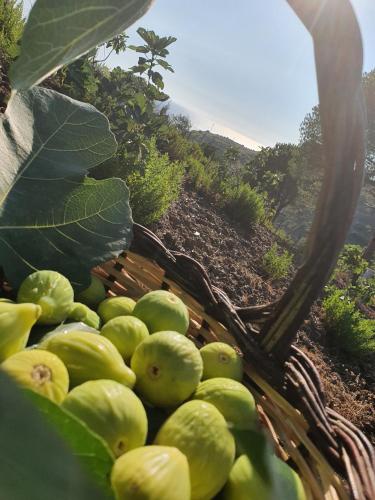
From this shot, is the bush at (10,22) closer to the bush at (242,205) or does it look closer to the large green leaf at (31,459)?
the bush at (242,205)

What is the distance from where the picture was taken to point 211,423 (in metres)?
0.55

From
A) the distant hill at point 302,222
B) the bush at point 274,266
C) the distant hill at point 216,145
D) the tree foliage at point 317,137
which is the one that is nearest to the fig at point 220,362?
the bush at point 274,266

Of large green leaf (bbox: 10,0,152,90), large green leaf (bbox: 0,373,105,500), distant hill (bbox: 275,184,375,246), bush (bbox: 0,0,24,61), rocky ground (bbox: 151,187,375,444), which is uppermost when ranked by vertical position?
distant hill (bbox: 275,184,375,246)

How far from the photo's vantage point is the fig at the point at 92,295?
936 mm

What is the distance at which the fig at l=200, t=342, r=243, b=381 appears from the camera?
0.77 metres

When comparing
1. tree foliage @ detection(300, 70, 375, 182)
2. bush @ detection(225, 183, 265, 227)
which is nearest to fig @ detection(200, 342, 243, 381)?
bush @ detection(225, 183, 265, 227)

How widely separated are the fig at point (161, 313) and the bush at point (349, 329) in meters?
2.69

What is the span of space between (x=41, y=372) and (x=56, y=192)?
0.54 metres

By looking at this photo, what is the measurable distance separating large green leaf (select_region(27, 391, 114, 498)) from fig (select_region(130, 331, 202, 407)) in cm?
40

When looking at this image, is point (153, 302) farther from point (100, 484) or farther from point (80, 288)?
point (100, 484)

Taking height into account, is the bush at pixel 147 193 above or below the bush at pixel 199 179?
below

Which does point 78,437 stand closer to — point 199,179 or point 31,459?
point 31,459

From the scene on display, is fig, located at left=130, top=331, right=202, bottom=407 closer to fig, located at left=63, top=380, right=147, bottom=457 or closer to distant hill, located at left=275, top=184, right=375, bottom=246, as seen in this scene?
fig, located at left=63, top=380, right=147, bottom=457

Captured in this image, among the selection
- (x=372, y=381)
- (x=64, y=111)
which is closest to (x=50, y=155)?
(x=64, y=111)
